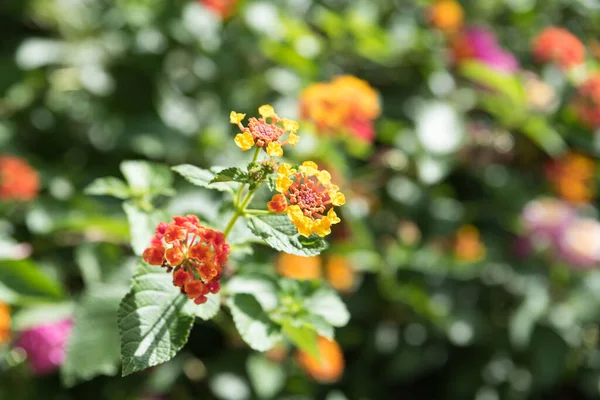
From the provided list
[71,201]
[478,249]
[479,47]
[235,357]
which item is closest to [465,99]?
[479,47]

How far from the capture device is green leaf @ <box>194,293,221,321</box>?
2.17 ft

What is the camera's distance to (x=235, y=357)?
4.43 ft

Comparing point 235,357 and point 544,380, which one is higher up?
point 235,357

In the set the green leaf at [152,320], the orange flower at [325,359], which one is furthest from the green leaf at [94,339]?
the orange flower at [325,359]

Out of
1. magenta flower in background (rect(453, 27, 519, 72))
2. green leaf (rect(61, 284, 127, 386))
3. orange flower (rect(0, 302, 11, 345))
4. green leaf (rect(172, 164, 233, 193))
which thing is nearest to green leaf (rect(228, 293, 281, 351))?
green leaf (rect(172, 164, 233, 193))

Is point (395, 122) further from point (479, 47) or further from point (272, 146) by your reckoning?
point (272, 146)

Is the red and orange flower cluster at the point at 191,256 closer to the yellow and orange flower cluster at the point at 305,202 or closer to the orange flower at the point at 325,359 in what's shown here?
the yellow and orange flower cluster at the point at 305,202

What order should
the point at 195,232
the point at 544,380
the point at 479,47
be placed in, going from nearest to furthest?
the point at 195,232 → the point at 544,380 → the point at 479,47

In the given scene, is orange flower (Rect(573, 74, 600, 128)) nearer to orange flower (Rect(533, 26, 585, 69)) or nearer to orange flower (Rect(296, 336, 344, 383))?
orange flower (Rect(533, 26, 585, 69))

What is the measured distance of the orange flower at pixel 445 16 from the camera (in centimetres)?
173

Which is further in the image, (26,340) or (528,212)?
(528,212)

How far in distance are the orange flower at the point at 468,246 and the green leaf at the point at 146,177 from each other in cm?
100

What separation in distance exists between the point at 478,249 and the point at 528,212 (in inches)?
7.5

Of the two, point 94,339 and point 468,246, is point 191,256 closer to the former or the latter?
point 94,339
